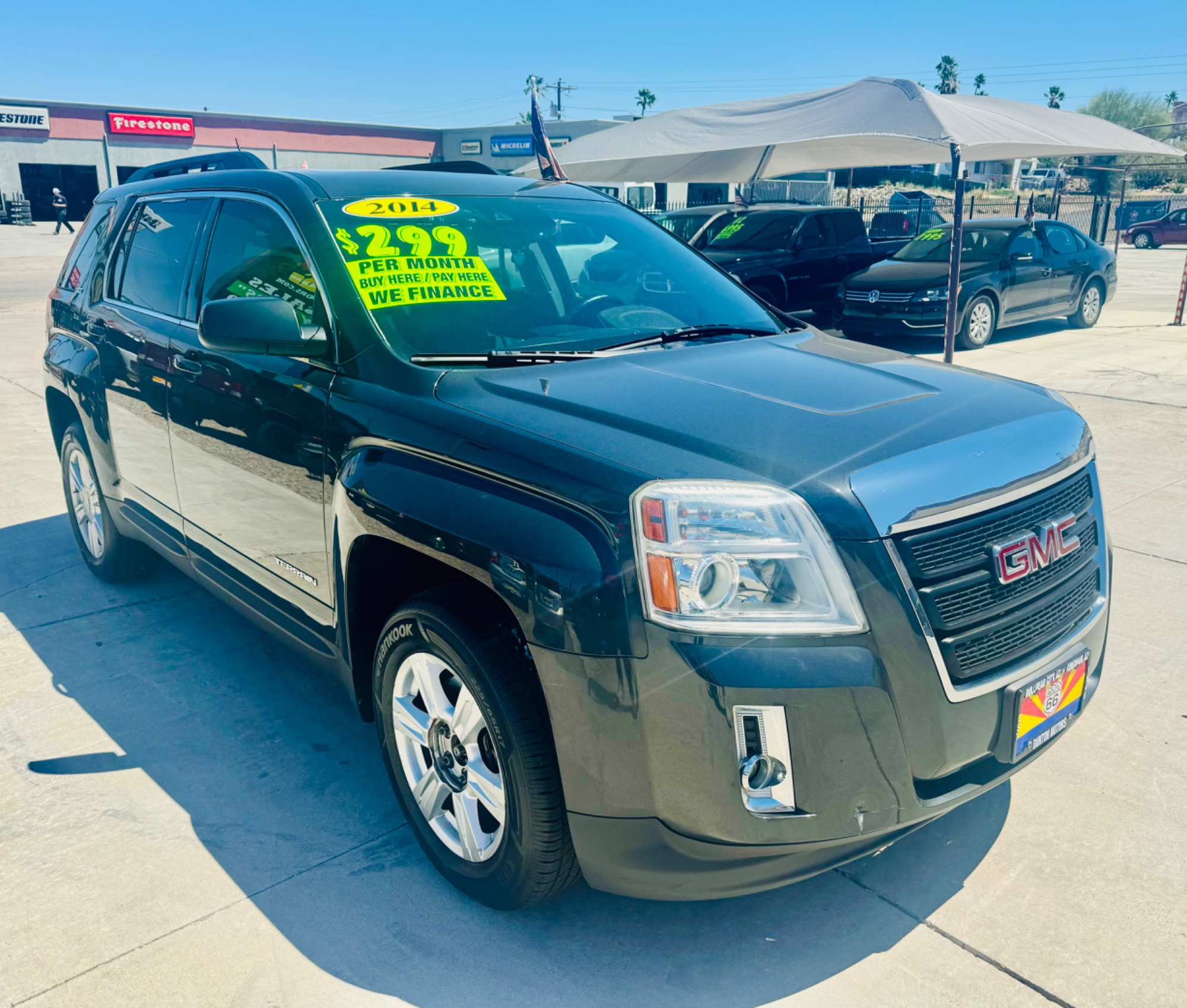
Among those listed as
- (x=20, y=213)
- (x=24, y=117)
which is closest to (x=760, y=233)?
(x=20, y=213)

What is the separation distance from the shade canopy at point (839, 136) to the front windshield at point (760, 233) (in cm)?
65

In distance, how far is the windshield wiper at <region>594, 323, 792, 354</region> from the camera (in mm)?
3084

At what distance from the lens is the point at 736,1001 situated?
230 centimetres

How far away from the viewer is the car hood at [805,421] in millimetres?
2143

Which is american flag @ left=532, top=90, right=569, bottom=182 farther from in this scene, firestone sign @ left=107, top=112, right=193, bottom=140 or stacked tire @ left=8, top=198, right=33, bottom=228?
firestone sign @ left=107, top=112, right=193, bottom=140

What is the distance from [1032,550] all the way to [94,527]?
4.21m

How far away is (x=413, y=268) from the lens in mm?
3055

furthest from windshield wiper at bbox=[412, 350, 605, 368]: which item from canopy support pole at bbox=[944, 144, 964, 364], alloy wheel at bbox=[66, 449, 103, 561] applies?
canopy support pole at bbox=[944, 144, 964, 364]

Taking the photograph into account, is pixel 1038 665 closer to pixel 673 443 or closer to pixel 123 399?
pixel 673 443

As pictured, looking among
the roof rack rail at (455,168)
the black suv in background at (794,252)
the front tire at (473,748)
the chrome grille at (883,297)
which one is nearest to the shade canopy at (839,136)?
the black suv in background at (794,252)

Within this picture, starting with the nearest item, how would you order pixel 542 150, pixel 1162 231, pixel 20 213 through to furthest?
pixel 542 150, pixel 1162 231, pixel 20 213

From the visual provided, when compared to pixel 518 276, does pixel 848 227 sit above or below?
below

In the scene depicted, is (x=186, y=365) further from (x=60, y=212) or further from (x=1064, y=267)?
(x=60, y=212)

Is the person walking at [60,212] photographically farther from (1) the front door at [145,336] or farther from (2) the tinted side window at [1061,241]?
(1) the front door at [145,336]
